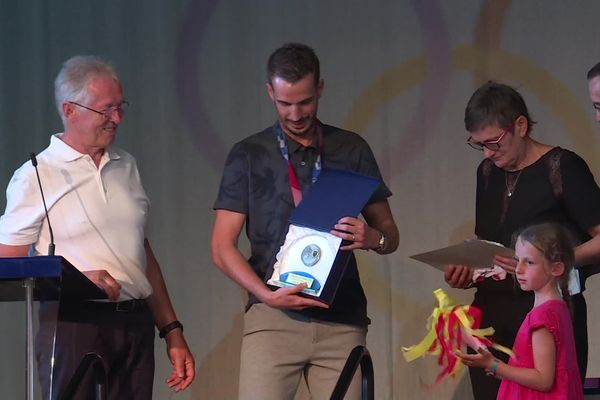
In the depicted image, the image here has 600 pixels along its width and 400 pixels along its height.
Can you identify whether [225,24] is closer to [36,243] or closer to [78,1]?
[78,1]

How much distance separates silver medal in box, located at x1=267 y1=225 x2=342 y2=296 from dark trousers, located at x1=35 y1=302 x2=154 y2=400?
42 cm

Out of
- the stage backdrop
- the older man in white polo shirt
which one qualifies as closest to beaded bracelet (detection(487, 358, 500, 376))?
the older man in white polo shirt

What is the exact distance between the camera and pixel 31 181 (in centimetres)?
314

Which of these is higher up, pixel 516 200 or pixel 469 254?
pixel 516 200

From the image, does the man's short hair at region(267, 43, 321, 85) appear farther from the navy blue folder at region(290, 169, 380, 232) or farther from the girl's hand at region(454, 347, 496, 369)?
the girl's hand at region(454, 347, 496, 369)

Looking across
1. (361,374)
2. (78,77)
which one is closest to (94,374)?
(361,374)

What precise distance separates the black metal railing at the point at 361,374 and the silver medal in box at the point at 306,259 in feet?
0.67

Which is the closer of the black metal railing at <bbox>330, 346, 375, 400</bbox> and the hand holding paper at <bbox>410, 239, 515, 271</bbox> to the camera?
the black metal railing at <bbox>330, 346, 375, 400</bbox>

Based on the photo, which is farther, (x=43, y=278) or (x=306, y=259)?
(x=306, y=259)

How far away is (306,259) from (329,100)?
2.70 m

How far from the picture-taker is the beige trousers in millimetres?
3297

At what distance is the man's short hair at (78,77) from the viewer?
331cm

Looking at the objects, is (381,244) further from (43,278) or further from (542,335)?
(43,278)

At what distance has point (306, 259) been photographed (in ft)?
10.4
